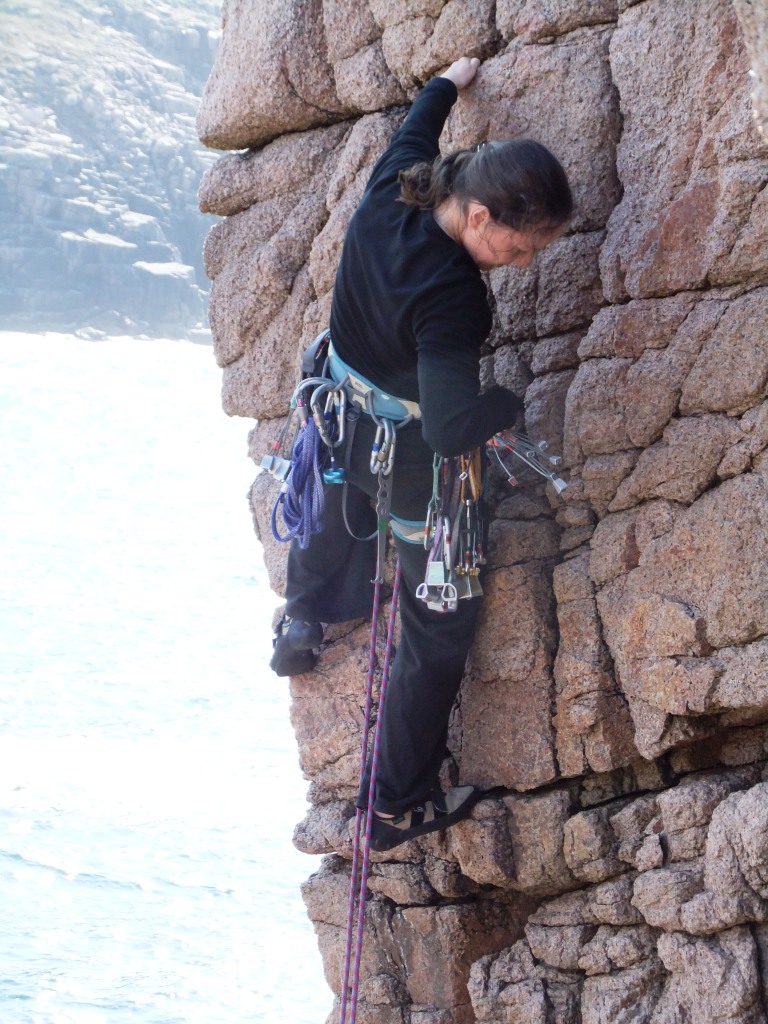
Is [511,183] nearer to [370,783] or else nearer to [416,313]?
[416,313]

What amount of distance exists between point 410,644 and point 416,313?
1011mm

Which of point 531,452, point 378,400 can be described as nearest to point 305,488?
point 378,400

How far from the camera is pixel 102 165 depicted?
31.8m

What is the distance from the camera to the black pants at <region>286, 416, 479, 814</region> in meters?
3.07

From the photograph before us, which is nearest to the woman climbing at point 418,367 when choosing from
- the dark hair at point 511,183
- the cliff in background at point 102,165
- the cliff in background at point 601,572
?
the dark hair at point 511,183

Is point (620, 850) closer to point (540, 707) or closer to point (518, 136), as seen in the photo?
point (540, 707)

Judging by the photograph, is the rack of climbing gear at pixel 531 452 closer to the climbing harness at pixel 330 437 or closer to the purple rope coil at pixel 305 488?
the climbing harness at pixel 330 437

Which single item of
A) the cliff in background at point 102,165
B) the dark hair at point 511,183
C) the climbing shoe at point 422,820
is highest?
the cliff in background at point 102,165

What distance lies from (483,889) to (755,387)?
5.98 ft

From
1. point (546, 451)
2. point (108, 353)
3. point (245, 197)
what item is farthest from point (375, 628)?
point (108, 353)

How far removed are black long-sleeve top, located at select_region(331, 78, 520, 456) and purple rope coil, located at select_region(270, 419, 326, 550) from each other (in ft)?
0.82

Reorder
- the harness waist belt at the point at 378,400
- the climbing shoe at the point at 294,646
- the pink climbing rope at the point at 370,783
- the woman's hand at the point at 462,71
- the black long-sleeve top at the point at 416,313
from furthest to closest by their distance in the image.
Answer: the climbing shoe at the point at 294,646
the woman's hand at the point at 462,71
the pink climbing rope at the point at 370,783
the harness waist belt at the point at 378,400
the black long-sleeve top at the point at 416,313

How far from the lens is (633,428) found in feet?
10.1

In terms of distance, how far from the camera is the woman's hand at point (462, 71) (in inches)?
132
